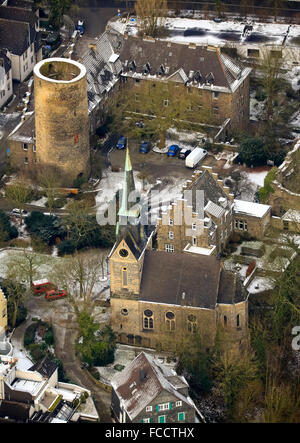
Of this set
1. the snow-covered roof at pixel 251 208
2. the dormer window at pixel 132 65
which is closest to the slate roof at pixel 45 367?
the snow-covered roof at pixel 251 208

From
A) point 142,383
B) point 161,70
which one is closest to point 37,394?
point 142,383

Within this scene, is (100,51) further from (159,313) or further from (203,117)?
(159,313)

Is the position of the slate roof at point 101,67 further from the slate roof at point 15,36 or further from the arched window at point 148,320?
the arched window at point 148,320

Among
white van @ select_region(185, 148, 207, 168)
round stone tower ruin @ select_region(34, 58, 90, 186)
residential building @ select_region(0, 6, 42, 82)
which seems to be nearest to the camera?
round stone tower ruin @ select_region(34, 58, 90, 186)

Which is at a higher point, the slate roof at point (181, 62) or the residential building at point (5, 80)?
the slate roof at point (181, 62)

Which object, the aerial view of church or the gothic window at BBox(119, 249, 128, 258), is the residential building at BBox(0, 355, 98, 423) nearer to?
the aerial view of church

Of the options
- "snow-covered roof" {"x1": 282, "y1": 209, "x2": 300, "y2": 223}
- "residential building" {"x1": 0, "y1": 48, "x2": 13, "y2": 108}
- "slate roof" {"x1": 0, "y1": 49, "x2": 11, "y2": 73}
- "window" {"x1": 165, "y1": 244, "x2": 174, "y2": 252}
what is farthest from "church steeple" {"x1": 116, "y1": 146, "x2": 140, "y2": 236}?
"slate roof" {"x1": 0, "y1": 49, "x2": 11, "y2": 73}

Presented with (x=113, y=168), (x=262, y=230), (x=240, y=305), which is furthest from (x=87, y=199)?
(x=240, y=305)
